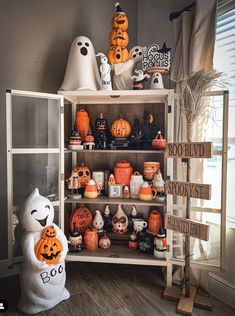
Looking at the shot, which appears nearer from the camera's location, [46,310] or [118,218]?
[46,310]

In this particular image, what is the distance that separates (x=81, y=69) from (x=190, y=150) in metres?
1.02

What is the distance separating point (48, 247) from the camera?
1579 mm

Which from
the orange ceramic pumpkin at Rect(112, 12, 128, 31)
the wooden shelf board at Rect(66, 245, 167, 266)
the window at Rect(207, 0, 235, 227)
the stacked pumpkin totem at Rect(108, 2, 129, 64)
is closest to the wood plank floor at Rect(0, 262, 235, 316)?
the wooden shelf board at Rect(66, 245, 167, 266)

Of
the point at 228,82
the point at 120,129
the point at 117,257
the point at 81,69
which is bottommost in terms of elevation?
the point at 117,257

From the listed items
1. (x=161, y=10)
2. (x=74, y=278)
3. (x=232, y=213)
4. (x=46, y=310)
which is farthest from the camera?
(x=161, y=10)

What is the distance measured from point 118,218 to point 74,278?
1.87 feet

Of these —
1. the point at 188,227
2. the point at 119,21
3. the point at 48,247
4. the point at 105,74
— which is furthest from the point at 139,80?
the point at 48,247

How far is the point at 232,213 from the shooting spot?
5.84ft

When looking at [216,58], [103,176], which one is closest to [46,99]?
[103,176]

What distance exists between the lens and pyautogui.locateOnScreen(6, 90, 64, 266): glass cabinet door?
175 centimetres

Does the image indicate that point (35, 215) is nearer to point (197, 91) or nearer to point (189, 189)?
point (189, 189)

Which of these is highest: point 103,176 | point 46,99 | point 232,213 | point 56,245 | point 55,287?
point 46,99

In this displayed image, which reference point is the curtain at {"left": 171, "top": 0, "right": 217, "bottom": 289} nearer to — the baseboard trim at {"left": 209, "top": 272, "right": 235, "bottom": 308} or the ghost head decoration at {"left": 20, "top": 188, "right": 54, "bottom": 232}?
the baseboard trim at {"left": 209, "top": 272, "right": 235, "bottom": 308}

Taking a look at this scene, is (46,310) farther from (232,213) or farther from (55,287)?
(232,213)
